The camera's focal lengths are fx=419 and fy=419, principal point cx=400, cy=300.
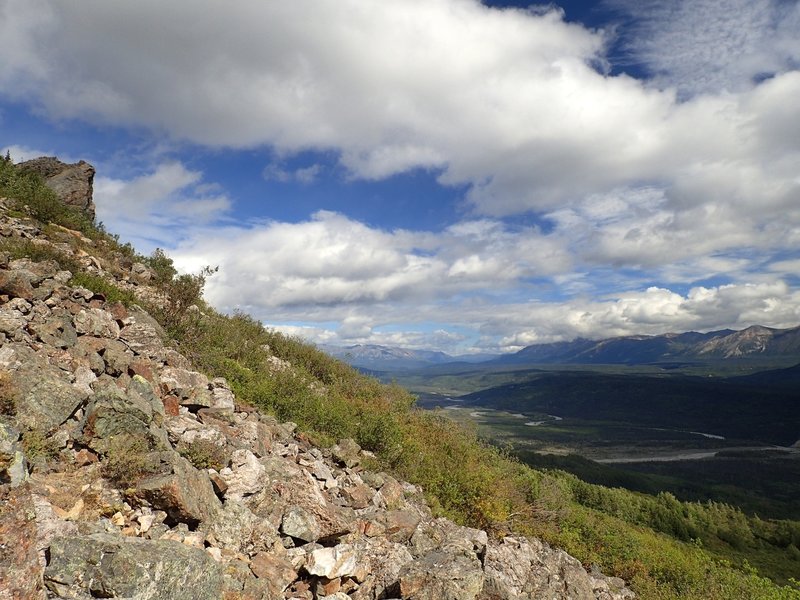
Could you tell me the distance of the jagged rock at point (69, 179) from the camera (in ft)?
86.5

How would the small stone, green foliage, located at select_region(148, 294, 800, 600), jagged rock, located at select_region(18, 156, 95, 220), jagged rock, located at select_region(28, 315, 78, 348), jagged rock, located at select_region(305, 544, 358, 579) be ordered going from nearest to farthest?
the small stone
jagged rock, located at select_region(305, 544, 358, 579)
jagged rock, located at select_region(28, 315, 78, 348)
green foliage, located at select_region(148, 294, 800, 600)
jagged rock, located at select_region(18, 156, 95, 220)

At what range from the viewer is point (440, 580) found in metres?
9.84

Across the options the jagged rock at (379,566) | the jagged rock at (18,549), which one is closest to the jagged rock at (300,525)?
the jagged rock at (379,566)

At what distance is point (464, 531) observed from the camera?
12.9 metres

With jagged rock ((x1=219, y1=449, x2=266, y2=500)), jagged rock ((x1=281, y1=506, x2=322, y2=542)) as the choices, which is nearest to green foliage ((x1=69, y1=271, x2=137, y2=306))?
jagged rock ((x1=219, y1=449, x2=266, y2=500))

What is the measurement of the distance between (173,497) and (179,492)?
12cm

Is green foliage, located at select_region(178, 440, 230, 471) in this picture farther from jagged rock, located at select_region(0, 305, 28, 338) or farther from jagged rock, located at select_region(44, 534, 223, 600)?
jagged rock, located at select_region(0, 305, 28, 338)

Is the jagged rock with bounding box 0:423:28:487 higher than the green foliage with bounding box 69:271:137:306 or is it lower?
lower

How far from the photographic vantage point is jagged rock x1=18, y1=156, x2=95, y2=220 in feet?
86.5

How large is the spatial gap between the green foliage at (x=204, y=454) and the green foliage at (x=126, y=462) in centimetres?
104

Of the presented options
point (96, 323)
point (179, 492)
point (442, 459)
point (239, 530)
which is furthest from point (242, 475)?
point (442, 459)

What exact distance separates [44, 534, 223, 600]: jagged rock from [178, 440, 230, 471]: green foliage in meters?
2.52

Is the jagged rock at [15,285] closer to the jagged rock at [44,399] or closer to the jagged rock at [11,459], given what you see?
the jagged rock at [44,399]

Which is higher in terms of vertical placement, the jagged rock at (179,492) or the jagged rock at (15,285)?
the jagged rock at (15,285)
